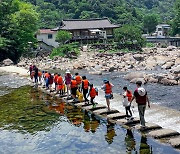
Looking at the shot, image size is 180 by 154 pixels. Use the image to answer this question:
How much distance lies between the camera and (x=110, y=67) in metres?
45.8

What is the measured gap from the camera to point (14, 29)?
52.8 metres

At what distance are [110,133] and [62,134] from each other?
2174 mm

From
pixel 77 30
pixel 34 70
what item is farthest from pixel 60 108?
pixel 77 30

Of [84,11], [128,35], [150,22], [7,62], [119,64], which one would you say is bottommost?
[119,64]

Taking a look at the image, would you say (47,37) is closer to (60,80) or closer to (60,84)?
(60,84)

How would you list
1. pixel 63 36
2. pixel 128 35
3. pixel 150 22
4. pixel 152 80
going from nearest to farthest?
pixel 152 80 → pixel 63 36 → pixel 128 35 → pixel 150 22

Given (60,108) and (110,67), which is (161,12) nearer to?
(110,67)

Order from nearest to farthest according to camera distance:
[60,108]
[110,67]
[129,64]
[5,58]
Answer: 1. [60,108]
2. [110,67]
3. [129,64]
4. [5,58]

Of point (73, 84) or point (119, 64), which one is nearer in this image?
point (73, 84)

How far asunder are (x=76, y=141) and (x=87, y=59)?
45.8 m

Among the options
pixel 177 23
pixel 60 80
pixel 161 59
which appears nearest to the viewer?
pixel 60 80

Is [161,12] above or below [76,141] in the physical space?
above

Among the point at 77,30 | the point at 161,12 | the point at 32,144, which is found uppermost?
the point at 161,12

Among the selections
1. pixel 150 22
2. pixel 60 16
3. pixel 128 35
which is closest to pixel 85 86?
pixel 128 35
